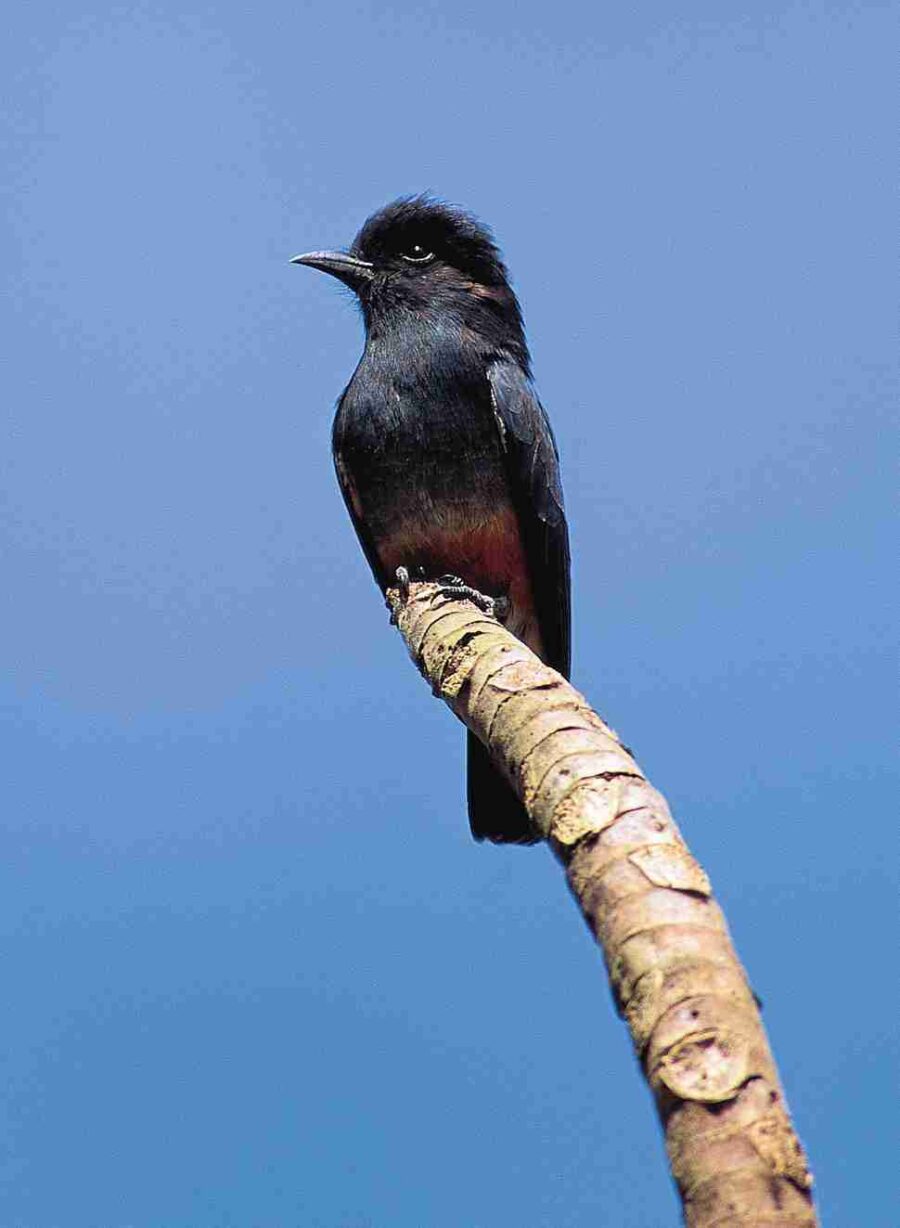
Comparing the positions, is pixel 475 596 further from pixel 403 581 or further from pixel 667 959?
pixel 667 959

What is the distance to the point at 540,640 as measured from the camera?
294 inches

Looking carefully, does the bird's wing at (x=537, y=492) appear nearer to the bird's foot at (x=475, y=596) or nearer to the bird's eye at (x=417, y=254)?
the bird's foot at (x=475, y=596)

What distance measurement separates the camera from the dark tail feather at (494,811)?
7.03 m

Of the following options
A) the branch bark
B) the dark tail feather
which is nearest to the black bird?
the dark tail feather

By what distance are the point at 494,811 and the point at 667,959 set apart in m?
4.36

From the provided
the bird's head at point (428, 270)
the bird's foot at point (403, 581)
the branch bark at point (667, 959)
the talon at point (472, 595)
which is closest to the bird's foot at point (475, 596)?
the talon at point (472, 595)

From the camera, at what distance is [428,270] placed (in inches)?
313

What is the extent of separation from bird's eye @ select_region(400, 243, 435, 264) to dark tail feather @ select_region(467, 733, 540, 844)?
2759 mm

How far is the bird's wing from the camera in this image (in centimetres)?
697

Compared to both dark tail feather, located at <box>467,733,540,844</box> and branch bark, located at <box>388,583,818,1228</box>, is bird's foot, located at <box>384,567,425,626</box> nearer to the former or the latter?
dark tail feather, located at <box>467,733,540,844</box>

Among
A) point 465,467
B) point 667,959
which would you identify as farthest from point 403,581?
point 667,959

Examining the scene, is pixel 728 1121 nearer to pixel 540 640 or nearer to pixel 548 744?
pixel 548 744

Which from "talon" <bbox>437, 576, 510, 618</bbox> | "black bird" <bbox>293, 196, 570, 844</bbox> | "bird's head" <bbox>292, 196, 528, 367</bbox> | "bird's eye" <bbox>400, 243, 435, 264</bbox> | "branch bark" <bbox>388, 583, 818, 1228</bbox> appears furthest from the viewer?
"bird's eye" <bbox>400, 243, 435, 264</bbox>

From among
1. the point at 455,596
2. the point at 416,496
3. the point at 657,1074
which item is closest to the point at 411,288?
the point at 416,496
